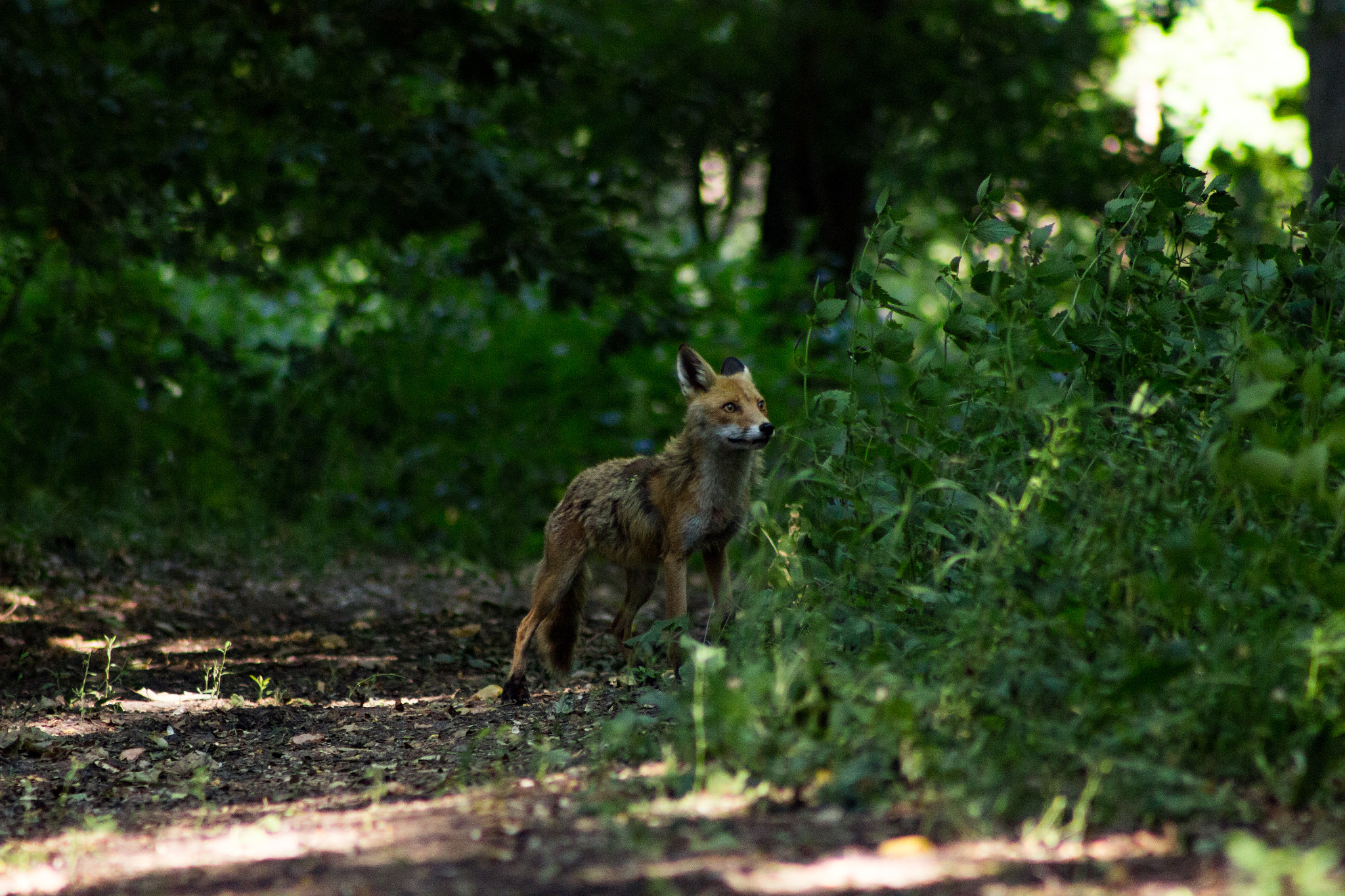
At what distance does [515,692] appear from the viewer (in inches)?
230

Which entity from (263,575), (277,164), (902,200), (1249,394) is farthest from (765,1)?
(1249,394)

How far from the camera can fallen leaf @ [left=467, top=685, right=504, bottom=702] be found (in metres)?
5.98

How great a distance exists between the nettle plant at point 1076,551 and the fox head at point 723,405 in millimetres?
739

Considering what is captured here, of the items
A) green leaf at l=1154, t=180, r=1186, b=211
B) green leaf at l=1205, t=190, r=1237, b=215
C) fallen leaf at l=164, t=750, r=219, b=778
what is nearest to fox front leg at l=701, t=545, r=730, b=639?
fallen leaf at l=164, t=750, r=219, b=778

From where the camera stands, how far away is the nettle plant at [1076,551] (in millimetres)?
3355

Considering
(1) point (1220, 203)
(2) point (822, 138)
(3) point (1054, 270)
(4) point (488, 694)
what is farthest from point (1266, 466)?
(2) point (822, 138)

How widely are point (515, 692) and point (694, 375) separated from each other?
5.93 feet

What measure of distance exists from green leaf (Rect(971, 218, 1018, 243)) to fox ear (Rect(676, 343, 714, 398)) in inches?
74.2

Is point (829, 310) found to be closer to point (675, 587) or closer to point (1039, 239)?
point (1039, 239)

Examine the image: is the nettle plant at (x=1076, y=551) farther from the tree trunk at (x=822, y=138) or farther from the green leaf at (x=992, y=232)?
the tree trunk at (x=822, y=138)

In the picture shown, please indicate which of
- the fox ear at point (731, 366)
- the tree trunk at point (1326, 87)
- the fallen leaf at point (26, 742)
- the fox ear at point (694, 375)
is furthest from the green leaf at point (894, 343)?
the tree trunk at point (1326, 87)

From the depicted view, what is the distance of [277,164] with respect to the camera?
8.05 metres

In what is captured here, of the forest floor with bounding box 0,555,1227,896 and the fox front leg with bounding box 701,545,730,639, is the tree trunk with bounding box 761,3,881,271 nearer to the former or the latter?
the forest floor with bounding box 0,555,1227,896

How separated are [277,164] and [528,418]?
3759 millimetres
